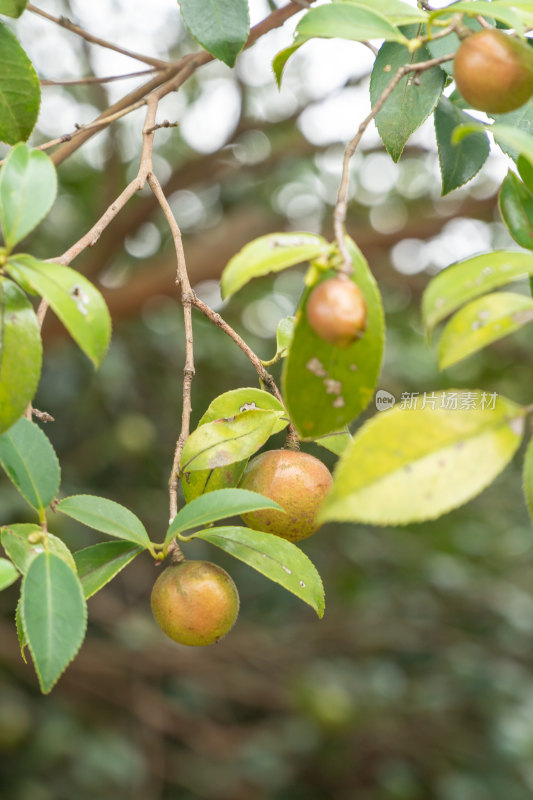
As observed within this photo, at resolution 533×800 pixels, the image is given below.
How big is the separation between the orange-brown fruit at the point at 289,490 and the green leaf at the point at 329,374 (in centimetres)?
14

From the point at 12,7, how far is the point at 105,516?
15.0 inches

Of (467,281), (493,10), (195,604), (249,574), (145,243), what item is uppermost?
(493,10)

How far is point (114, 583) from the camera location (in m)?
2.71

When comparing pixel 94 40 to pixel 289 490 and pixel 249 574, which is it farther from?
pixel 249 574

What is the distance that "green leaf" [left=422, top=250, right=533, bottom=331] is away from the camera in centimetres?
42

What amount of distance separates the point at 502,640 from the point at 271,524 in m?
2.58

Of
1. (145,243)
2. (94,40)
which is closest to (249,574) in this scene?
(145,243)

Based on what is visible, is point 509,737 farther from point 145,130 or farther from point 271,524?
point 145,130

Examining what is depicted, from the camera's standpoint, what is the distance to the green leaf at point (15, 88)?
61 cm

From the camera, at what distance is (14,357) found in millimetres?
434

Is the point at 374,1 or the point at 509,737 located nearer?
the point at 374,1

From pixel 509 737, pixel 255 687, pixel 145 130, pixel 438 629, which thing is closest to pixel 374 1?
pixel 145 130

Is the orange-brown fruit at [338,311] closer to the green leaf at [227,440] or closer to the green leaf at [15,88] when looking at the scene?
the green leaf at [227,440]

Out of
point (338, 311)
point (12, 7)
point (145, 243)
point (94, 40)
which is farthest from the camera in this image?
point (145, 243)
